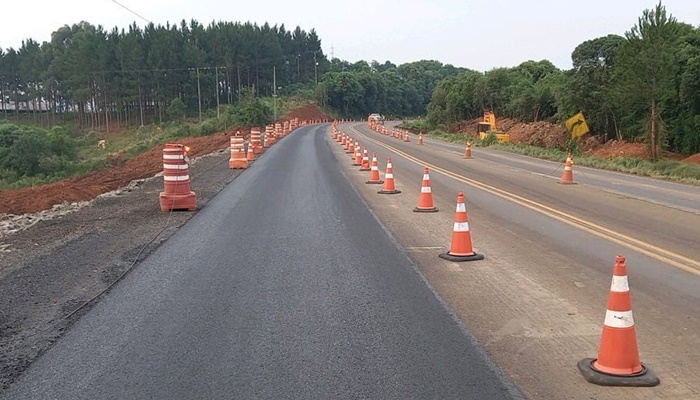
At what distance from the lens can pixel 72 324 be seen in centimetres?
570

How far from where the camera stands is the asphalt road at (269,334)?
4316 millimetres

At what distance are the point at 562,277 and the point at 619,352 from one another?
315 cm

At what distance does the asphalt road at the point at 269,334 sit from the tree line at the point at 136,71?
269 ft

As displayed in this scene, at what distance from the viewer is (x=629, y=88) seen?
34.2m

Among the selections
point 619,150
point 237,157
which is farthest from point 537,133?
point 237,157

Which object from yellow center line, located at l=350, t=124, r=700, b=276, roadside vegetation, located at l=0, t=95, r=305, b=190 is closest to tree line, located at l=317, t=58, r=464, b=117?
roadside vegetation, located at l=0, t=95, r=305, b=190

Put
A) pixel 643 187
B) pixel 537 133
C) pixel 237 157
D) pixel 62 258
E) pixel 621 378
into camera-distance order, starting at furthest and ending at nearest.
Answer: pixel 537 133 < pixel 237 157 < pixel 643 187 < pixel 62 258 < pixel 621 378

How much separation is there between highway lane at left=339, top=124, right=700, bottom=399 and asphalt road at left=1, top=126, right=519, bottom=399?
14.7 inches

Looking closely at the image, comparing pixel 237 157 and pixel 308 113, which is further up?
pixel 237 157

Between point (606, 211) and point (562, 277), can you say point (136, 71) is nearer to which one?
point (606, 211)

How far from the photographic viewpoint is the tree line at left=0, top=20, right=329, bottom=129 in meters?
99.9

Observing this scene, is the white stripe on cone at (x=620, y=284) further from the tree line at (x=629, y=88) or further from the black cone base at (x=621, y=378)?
the tree line at (x=629, y=88)

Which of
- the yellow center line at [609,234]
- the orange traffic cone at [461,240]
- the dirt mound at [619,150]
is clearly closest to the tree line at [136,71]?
the dirt mound at [619,150]

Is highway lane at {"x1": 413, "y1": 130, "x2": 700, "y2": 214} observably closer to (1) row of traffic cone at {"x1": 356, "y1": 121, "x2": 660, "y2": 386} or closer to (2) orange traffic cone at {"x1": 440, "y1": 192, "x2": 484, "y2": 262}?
(2) orange traffic cone at {"x1": 440, "y1": 192, "x2": 484, "y2": 262}
